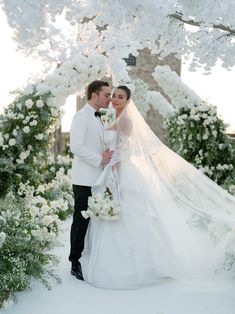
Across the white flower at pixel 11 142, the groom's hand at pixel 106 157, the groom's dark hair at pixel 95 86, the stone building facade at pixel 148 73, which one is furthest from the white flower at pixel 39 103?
the stone building facade at pixel 148 73

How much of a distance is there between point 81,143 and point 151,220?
101 cm

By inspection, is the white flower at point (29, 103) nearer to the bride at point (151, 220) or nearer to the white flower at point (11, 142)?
the white flower at point (11, 142)

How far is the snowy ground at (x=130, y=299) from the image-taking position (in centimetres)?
427

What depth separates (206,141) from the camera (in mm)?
9602

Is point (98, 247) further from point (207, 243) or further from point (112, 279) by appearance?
point (207, 243)

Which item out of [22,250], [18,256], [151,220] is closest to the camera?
[18,256]

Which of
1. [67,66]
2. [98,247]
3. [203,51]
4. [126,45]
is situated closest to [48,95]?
[67,66]

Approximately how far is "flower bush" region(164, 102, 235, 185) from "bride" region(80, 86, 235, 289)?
385cm

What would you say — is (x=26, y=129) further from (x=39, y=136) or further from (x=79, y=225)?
(x=79, y=225)

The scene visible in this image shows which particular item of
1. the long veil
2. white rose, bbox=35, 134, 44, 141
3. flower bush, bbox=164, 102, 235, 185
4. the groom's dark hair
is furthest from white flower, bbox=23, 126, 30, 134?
flower bush, bbox=164, 102, 235, 185

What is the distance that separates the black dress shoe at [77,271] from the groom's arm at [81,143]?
1.01 m

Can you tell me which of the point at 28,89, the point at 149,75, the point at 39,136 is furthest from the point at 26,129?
the point at 149,75

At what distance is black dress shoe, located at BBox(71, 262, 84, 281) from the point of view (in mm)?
5113

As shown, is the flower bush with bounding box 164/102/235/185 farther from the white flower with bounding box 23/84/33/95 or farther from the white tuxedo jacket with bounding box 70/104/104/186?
the white tuxedo jacket with bounding box 70/104/104/186
